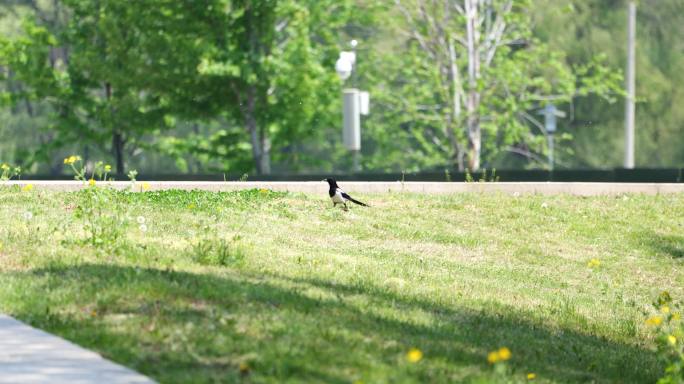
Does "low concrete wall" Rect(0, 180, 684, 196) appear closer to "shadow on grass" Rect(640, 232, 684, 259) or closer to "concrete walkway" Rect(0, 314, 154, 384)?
"shadow on grass" Rect(640, 232, 684, 259)

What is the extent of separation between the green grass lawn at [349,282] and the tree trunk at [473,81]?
57.6 feet

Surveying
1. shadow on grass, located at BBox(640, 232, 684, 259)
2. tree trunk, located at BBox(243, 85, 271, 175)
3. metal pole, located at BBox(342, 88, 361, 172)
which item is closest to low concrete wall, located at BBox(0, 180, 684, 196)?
shadow on grass, located at BBox(640, 232, 684, 259)

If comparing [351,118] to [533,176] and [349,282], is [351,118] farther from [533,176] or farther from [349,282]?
[349,282]

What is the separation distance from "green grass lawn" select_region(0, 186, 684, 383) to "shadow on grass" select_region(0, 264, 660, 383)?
0.02m

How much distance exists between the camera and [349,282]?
12023 mm

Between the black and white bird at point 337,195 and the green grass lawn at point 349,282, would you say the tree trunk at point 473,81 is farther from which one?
the black and white bird at point 337,195

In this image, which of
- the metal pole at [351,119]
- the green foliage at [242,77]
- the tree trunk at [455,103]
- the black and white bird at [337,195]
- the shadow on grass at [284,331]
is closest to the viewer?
the shadow on grass at [284,331]

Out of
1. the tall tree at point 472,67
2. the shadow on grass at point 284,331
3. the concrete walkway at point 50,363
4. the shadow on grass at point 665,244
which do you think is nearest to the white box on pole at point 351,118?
the tall tree at point 472,67

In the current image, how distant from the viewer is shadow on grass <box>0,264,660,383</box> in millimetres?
7938

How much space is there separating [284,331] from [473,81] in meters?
30.1

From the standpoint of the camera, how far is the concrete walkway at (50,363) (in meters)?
7.27

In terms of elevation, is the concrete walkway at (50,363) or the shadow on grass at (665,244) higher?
the concrete walkway at (50,363)

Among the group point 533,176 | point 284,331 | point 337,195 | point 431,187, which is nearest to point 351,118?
point 533,176

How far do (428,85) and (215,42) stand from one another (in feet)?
36.6
